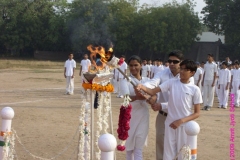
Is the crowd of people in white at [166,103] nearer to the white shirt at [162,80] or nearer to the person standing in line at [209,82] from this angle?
the white shirt at [162,80]

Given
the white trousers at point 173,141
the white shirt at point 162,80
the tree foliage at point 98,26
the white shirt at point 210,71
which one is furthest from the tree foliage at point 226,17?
the white trousers at point 173,141

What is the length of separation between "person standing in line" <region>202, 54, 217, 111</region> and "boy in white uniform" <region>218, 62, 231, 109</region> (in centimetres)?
85

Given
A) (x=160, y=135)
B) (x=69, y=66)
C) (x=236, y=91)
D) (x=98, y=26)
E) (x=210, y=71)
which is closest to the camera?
(x=160, y=135)

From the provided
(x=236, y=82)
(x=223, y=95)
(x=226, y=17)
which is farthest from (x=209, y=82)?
(x=226, y=17)

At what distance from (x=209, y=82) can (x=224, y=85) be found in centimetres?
128

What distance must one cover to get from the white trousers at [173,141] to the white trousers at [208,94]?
31.8 ft

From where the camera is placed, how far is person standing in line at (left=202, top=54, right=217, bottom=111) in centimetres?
1452

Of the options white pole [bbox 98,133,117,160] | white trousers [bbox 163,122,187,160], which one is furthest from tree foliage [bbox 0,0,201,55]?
white pole [bbox 98,133,117,160]

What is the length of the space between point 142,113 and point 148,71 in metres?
15.8

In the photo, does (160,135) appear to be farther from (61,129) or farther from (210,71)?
(210,71)

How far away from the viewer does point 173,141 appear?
16.8 feet

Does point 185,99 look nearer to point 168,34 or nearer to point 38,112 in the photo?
point 38,112

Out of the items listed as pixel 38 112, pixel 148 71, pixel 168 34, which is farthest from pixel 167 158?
pixel 168 34

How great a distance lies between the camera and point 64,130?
31.6 ft
